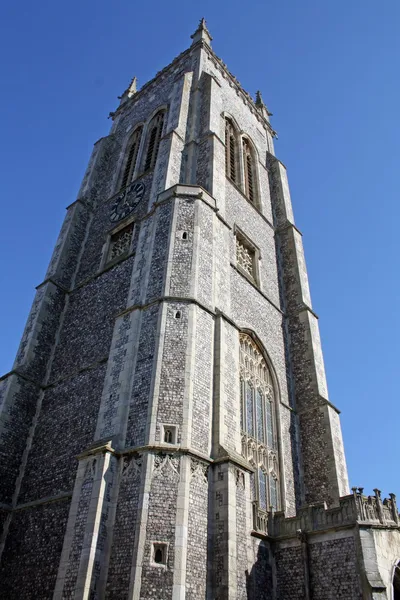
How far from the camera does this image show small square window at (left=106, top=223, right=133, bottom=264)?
19.7 meters

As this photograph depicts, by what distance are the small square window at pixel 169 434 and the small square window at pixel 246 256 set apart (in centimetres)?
898

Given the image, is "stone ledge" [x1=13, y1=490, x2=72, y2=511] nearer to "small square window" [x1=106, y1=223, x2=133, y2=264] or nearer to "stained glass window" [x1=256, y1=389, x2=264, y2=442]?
"stained glass window" [x1=256, y1=389, x2=264, y2=442]

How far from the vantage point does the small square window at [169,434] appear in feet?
36.5

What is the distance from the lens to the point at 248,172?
25.2m

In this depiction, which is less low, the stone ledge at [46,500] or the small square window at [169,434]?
the small square window at [169,434]

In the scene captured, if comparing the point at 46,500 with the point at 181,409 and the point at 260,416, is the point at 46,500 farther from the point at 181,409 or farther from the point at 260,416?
the point at 260,416

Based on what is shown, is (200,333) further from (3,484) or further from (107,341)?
(3,484)

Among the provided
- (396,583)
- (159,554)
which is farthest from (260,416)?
(159,554)

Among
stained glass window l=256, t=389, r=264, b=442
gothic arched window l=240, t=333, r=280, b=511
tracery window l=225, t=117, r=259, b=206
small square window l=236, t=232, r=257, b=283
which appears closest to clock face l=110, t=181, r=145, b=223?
tracery window l=225, t=117, r=259, b=206

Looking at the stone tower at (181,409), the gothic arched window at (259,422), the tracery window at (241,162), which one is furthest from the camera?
the tracery window at (241,162)

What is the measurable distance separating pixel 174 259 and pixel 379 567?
908 centimetres

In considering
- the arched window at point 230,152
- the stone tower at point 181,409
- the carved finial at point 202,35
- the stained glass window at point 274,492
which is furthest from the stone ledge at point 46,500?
the carved finial at point 202,35

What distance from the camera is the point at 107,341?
626 inches

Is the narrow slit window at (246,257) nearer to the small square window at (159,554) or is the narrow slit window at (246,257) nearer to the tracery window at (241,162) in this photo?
the tracery window at (241,162)
